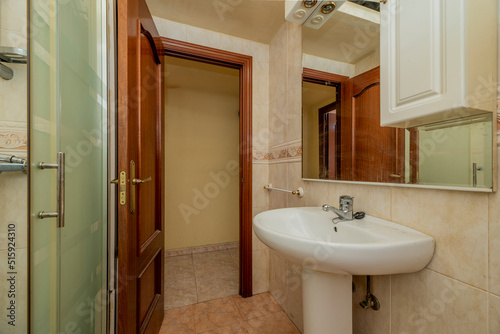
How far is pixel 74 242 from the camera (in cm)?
78

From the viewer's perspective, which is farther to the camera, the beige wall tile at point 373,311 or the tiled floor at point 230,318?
the tiled floor at point 230,318

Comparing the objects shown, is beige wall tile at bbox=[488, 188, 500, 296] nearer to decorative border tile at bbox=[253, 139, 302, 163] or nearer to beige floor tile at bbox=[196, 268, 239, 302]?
decorative border tile at bbox=[253, 139, 302, 163]

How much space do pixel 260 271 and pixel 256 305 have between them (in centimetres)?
24

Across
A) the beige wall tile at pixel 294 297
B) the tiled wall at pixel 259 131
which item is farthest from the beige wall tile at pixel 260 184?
the beige wall tile at pixel 294 297

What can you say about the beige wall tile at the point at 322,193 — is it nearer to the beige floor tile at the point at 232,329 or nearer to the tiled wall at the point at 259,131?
the tiled wall at the point at 259,131

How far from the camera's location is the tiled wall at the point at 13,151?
0.80 meters

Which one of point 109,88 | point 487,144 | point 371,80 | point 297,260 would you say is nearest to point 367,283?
point 297,260

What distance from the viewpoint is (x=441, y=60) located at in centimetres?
53

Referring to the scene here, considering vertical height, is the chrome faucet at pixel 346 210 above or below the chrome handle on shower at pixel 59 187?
below

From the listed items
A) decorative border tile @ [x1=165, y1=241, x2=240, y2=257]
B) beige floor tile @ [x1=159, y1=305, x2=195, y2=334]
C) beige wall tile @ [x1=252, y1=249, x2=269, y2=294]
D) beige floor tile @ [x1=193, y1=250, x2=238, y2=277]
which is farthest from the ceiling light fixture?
decorative border tile @ [x1=165, y1=241, x2=240, y2=257]

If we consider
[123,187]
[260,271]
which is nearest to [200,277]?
[260,271]

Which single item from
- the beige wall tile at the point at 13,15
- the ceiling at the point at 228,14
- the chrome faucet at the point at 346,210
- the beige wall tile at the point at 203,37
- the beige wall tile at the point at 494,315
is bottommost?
the beige wall tile at the point at 494,315

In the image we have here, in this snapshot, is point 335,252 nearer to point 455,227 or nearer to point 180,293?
point 455,227

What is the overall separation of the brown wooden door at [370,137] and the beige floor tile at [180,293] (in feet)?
5.19
